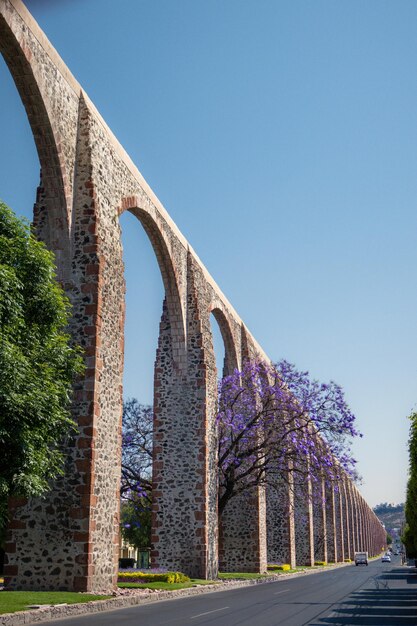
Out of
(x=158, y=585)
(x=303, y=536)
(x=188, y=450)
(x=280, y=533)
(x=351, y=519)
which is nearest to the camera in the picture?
(x=158, y=585)

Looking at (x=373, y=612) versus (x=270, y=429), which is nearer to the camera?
(x=373, y=612)

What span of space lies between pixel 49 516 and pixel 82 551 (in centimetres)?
101

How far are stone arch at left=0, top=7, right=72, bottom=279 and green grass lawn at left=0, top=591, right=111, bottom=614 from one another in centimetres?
662

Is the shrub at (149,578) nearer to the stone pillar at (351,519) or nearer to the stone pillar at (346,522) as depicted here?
the stone pillar at (346,522)

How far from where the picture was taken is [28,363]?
11.7 meters

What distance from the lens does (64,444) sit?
49.5ft

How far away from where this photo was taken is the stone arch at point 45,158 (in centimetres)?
1461

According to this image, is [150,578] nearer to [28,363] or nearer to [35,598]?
[35,598]

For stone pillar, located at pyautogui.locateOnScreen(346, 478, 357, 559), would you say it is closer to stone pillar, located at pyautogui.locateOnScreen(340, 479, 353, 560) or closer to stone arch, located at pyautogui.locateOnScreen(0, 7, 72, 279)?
stone pillar, located at pyautogui.locateOnScreen(340, 479, 353, 560)

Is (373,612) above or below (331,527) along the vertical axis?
below

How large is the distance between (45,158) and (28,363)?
5.97 m

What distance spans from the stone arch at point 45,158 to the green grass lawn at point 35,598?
662 cm

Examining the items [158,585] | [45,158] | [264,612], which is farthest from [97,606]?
[45,158]

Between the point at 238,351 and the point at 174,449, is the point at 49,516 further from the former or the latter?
the point at 238,351
